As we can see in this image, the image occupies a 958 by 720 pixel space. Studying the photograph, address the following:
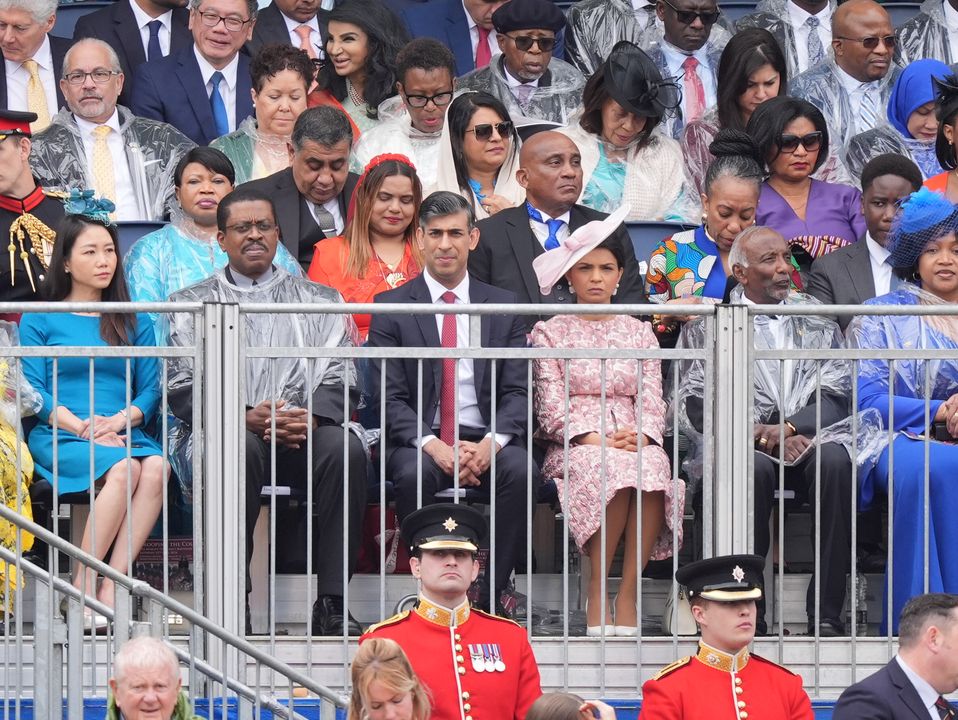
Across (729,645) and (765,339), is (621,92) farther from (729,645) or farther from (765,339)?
(729,645)

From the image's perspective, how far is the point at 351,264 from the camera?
9633 millimetres

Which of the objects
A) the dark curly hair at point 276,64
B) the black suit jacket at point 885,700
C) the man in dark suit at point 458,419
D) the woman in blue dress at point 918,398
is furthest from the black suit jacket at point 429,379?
the dark curly hair at point 276,64

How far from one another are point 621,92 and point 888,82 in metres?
1.83

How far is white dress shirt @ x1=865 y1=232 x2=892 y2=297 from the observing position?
945cm

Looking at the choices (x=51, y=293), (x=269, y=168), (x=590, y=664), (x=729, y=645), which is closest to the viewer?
(x=729, y=645)

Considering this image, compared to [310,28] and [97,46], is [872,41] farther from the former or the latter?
[97,46]

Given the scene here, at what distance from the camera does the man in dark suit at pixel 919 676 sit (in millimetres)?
6637

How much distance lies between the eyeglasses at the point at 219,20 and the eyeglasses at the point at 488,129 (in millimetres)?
1785

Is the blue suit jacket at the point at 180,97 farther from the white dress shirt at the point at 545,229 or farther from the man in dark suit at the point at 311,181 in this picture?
the white dress shirt at the point at 545,229

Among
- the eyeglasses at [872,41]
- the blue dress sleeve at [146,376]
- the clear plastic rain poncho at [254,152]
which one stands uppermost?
the eyeglasses at [872,41]

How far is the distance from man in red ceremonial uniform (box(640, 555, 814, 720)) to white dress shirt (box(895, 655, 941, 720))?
489 mm

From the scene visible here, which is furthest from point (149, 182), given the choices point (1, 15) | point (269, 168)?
point (1, 15)

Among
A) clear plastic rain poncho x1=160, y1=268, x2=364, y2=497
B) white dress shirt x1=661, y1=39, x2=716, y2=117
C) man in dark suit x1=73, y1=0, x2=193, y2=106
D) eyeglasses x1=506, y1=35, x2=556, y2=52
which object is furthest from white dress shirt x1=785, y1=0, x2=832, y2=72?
clear plastic rain poncho x1=160, y1=268, x2=364, y2=497

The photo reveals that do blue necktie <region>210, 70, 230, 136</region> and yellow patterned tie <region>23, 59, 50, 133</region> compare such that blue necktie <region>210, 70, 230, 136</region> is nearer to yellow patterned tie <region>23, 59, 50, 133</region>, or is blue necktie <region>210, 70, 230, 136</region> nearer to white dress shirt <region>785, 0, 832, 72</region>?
yellow patterned tie <region>23, 59, 50, 133</region>
